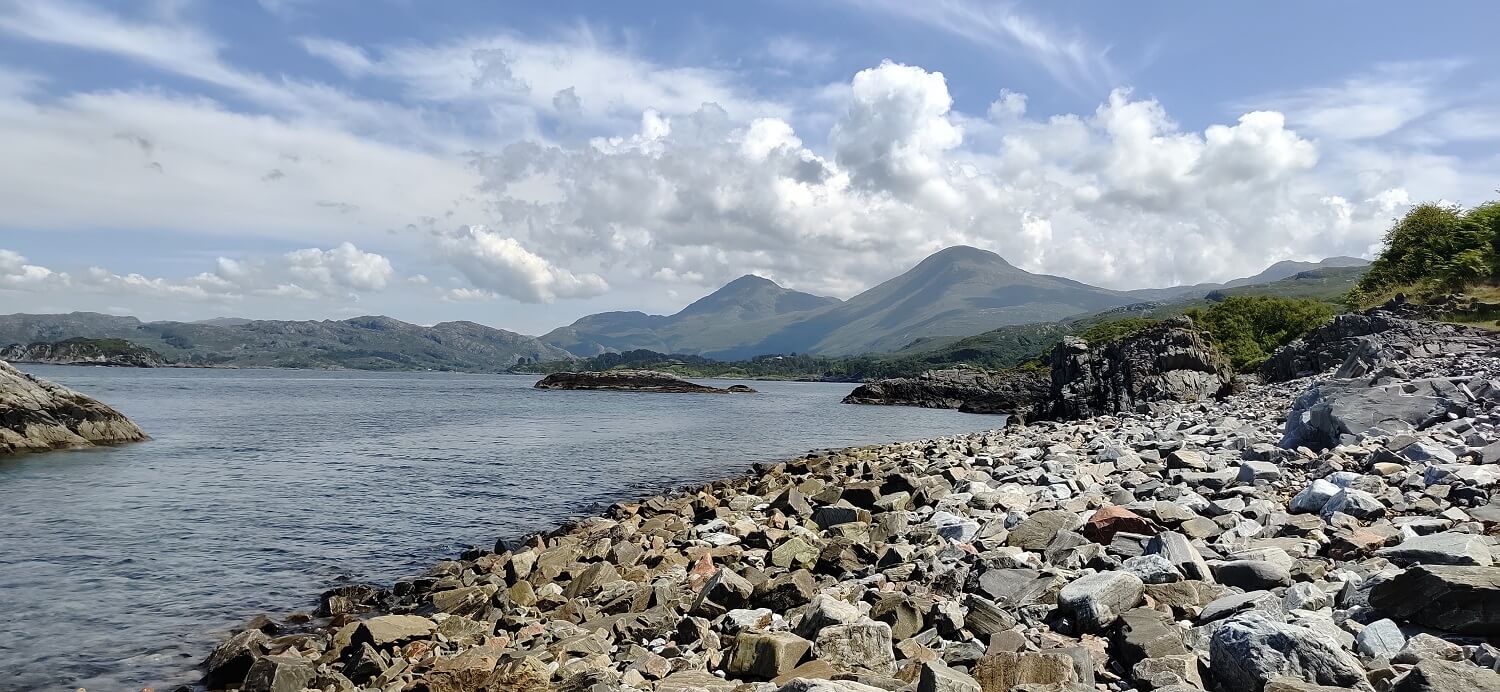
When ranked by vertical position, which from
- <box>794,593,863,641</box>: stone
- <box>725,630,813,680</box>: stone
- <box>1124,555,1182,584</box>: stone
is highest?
<box>1124,555,1182,584</box>: stone

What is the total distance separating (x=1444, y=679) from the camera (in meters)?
5.57

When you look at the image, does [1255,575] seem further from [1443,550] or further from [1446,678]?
[1446,678]

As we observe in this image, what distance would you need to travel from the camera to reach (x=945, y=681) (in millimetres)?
6469

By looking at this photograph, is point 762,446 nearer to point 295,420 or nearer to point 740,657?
point 295,420

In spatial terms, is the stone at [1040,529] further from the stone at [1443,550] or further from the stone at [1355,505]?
the stone at [1443,550]

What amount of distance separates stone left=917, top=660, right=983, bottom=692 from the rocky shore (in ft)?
0.11

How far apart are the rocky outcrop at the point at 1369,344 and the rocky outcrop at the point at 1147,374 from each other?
436 cm

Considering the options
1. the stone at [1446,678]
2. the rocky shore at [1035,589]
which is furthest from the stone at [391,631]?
the stone at [1446,678]

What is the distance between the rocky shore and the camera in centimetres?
676

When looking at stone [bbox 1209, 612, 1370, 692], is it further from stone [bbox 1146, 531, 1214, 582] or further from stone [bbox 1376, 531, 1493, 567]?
stone [bbox 1376, 531, 1493, 567]

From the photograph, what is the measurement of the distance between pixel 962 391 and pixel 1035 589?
141 meters

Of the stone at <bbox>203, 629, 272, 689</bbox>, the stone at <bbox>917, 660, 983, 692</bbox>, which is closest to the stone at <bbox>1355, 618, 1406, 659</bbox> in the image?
the stone at <bbox>917, 660, 983, 692</bbox>

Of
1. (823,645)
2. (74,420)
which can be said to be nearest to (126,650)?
(823,645)

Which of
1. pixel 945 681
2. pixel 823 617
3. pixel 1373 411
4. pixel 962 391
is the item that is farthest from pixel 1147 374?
pixel 962 391
